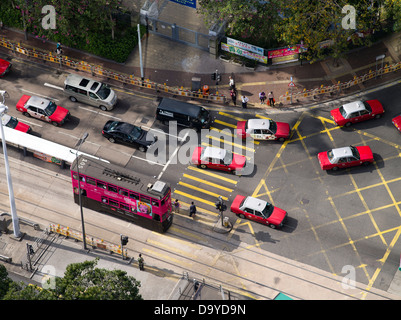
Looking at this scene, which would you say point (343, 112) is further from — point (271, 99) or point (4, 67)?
point (4, 67)

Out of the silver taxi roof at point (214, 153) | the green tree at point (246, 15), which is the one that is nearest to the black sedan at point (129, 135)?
the silver taxi roof at point (214, 153)

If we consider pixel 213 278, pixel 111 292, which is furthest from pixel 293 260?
pixel 111 292

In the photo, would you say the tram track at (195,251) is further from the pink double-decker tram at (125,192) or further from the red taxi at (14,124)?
the red taxi at (14,124)

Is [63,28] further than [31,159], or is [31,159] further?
[63,28]

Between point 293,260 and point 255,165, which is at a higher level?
point 255,165

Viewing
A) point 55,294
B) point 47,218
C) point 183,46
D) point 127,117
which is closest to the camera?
point 55,294

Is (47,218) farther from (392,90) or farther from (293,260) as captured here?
(392,90)

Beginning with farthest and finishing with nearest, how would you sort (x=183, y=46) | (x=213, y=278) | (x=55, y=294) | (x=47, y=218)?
(x=183, y=46)
(x=47, y=218)
(x=213, y=278)
(x=55, y=294)

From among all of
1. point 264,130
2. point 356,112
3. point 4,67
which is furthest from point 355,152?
point 4,67
